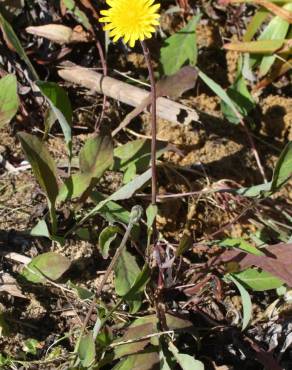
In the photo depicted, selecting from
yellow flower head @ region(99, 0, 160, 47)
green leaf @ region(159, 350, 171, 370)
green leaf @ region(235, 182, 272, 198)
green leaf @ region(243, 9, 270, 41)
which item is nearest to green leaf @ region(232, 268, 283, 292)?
green leaf @ region(235, 182, 272, 198)

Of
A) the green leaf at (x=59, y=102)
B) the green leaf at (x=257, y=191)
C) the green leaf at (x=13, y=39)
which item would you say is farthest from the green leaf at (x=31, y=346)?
the green leaf at (x=13, y=39)

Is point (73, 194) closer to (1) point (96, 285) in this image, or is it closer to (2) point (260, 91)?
(1) point (96, 285)

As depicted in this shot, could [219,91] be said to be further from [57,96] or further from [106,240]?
[106,240]

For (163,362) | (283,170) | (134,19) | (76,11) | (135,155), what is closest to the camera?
(134,19)

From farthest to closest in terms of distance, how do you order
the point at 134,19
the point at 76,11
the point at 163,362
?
the point at 76,11 → the point at 163,362 → the point at 134,19

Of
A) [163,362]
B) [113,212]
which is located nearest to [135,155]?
[113,212]

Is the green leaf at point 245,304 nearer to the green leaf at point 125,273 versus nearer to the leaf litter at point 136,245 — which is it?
the leaf litter at point 136,245
